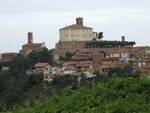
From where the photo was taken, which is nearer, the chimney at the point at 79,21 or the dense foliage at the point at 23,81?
the dense foliage at the point at 23,81

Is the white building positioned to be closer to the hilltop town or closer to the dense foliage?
the hilltop town

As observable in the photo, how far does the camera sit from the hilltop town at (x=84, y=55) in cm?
5659

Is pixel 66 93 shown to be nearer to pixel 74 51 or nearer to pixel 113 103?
pixel 113 103

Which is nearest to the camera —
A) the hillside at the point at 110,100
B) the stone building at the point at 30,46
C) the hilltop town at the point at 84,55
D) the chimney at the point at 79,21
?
the hillside at the point at 110,100

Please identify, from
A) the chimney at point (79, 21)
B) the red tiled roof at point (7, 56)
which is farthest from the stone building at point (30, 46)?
the chimney at point (79, 21)

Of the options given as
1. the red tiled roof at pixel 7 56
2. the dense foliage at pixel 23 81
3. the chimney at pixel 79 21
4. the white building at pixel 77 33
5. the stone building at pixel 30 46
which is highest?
the chimney at pixel 79 21

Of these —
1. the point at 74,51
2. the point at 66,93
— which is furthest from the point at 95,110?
the point at 74,51

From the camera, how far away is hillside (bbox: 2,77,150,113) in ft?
25.5

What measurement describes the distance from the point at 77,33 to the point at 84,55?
1038 centimetres

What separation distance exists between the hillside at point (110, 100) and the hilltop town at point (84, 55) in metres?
42.2

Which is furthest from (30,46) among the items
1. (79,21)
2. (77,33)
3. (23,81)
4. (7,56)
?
(23,81)

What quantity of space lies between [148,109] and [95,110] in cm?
66

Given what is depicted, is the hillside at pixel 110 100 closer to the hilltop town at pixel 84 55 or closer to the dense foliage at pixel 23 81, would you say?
the dense foliage at pixel 23 81

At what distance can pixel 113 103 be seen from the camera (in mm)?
8031
